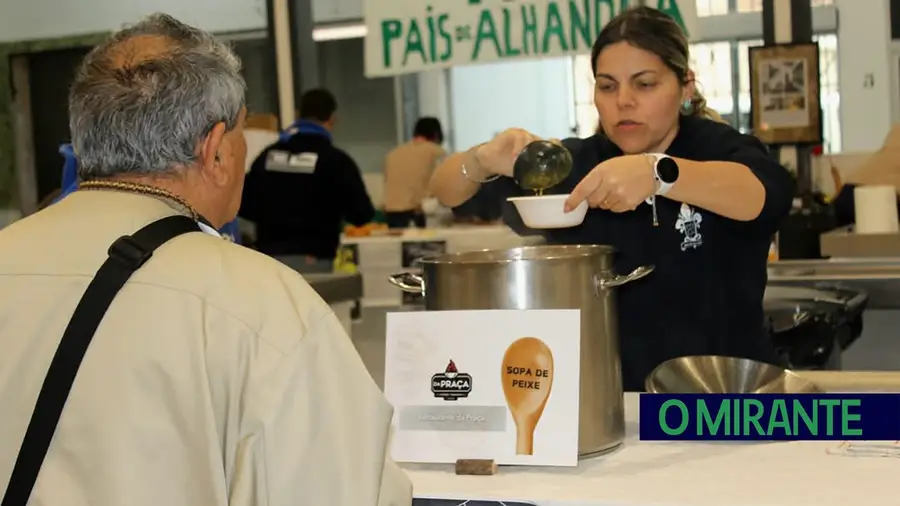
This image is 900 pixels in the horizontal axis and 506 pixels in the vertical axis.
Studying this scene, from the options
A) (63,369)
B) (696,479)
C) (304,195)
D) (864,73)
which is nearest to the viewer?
(63,369)

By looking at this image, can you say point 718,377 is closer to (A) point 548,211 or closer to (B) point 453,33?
(A) point 548,211

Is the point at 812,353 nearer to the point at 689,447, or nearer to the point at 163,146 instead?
the point at 689,447

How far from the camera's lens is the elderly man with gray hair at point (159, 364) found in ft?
3.26

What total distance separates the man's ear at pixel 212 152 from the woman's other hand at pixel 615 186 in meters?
0.49

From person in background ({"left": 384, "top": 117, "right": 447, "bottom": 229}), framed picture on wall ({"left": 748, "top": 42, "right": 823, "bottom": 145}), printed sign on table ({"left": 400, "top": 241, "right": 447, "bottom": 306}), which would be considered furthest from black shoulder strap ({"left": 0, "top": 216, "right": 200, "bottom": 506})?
person in background ({"left": 384, "top": 117, "right": 447, "bottom": 229})

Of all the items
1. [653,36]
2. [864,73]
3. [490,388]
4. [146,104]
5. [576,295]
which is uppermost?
[864,73]

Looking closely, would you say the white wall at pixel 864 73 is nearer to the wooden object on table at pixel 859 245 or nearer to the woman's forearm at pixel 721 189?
the wooden object on table at pixel 859 245

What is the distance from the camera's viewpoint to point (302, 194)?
476 cm

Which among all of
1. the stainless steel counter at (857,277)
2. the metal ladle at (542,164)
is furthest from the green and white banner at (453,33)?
the metal ladle at (542,164)

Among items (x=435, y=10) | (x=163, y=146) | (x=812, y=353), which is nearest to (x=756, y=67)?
(x=435, y=10)

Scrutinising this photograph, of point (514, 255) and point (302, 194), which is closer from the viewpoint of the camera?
point (514, 255)

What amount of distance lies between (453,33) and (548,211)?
11.6 ft

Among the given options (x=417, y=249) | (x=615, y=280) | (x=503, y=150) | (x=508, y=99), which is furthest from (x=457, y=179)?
(x=508, y=99)

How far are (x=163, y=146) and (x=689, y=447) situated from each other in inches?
29.0
